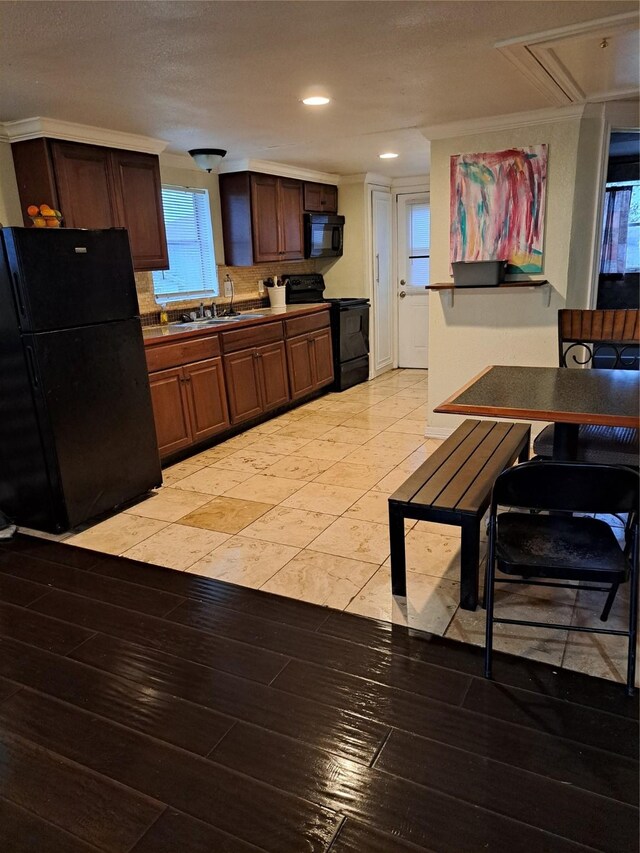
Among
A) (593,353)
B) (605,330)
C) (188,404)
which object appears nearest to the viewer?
(605,330)

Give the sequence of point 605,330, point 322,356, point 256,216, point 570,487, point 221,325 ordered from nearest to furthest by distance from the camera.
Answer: point 570,487 < point 605,330 < point 221,325 < point 256,216 < point 322,356

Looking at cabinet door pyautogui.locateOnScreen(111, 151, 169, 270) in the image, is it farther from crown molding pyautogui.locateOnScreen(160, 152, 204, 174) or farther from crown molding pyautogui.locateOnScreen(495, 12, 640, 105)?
crown molding pyautogui.locateOnScreen(495, 12, 640, 105)

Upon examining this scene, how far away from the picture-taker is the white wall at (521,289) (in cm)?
366

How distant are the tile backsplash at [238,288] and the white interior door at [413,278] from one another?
1081 mm

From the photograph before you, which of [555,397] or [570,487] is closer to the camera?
[570,487]

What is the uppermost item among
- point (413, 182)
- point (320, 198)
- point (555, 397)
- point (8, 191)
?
point (413, 182)

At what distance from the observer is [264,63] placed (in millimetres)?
2510

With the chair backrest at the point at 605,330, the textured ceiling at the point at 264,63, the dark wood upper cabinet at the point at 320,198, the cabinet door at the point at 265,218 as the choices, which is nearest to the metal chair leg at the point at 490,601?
the chair backrest at the point at 605,330

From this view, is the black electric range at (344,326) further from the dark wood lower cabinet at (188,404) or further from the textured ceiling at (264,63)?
the textured ceiling at (264,63)

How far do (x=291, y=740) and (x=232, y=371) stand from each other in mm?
3236

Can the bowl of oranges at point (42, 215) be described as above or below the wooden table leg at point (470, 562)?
above

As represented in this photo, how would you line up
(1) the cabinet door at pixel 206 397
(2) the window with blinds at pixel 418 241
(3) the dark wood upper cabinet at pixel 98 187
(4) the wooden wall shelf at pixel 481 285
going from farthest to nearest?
(2) the window with blinds at pixel 418 241, (1) the cabinet door at pixel 206 397, (4) the wooden wall shelf at pixel 481 285, (3) the dark wood upper cabinet at pixel 98 187

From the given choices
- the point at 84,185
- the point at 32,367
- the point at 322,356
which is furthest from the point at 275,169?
the point at 32,367

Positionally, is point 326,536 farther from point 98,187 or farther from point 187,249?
point 187,249
